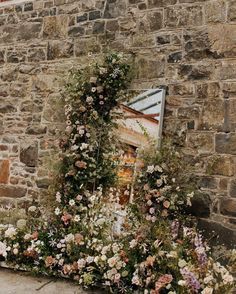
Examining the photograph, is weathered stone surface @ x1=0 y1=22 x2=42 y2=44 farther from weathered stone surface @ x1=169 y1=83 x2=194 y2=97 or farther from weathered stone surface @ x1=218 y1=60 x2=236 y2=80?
weathered stone surface @ x1=218 y1=60 x2=236 y2=80

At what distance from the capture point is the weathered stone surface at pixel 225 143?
4.93 m

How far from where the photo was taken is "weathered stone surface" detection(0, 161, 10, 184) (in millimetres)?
6485

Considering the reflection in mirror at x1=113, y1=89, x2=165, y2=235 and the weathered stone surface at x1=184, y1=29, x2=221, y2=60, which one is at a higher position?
the weathered stone surface at x1=184, y1=29, x2=221, y2=60

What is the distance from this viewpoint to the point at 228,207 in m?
4.86

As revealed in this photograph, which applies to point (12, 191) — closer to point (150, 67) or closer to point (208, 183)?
point (150, 67)

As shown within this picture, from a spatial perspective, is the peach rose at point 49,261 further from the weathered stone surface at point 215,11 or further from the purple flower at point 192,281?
the weathered stone surface at point 215,11

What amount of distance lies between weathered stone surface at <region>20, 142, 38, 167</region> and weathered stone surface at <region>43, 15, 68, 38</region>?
1533mm

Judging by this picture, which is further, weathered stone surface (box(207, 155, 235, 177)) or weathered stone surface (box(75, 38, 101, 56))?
weathered stone surface (box(75, 38, 101, 56))

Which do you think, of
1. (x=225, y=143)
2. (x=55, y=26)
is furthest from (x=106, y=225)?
(x=55, y=26)

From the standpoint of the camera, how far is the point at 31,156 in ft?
20.7

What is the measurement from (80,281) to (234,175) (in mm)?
1959

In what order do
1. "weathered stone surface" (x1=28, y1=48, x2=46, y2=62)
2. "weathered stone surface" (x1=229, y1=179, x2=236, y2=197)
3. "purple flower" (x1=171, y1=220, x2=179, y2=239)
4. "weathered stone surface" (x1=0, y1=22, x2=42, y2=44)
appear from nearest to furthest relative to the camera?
1. "purple flower" (x1=171, y1=220, x2=179, y2=239)
2. "weathered stone surface" (x1=229, y1=179, x2=236, y2=197)
3. "weathered stone surface" (x1=28, y1=48, x2=46, y2=62)
4. "weathered stone surface" (x1=0, y1=22, x2=42, y2=44)

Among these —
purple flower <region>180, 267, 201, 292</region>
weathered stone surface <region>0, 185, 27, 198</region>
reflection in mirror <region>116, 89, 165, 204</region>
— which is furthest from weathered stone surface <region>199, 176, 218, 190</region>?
weathered stone surface <region>0, 185, 27, 198</region>

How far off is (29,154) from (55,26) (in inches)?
71.2
